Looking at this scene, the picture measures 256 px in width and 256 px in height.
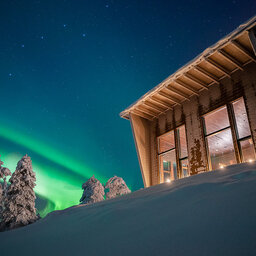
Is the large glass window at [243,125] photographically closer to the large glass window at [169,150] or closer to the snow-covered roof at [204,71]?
the snow-covered roof at [204,71]

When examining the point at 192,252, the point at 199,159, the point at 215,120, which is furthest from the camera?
the point at 215,120

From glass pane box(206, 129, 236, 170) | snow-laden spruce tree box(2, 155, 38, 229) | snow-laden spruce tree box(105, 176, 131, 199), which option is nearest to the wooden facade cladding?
glass pane box(206, 129, 236, 170)

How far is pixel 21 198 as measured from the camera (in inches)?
623

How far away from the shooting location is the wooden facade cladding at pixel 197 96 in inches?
286

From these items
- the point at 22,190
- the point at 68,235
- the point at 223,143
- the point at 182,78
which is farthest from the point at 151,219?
the point at 22,190

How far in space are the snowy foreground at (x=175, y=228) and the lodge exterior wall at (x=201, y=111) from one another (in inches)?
216

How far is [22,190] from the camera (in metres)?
16.1

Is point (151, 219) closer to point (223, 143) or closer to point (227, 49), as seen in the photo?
point (227, 49)

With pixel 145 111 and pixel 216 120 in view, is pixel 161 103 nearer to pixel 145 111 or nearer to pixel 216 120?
pixel 145 111

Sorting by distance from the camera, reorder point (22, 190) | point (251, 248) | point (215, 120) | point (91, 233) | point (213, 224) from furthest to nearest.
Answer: point (22, 190), point (215, 120), point (91, 233), point (213, 224), point (251, 248)

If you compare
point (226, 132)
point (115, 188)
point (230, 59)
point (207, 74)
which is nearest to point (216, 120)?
point (226, 132)

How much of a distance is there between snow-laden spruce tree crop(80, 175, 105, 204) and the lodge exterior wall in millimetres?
17135

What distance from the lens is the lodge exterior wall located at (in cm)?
764

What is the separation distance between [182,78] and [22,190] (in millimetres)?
15029
